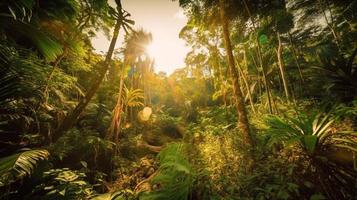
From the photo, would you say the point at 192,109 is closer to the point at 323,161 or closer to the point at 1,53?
the point at 323,161

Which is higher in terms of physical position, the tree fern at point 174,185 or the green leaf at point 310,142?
the green leaf at point 310,142

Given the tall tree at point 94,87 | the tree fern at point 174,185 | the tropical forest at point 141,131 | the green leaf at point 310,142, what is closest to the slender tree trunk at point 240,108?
the tropical forest at point 141,131

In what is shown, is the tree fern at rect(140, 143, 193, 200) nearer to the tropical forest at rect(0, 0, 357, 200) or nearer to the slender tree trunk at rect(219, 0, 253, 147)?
the tropical forest at rect(0, 0, 357, 200)

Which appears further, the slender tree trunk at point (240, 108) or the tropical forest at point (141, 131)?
the slender tree trunk at point (240, 108)

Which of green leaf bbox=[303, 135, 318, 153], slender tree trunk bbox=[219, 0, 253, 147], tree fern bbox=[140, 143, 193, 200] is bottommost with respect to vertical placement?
tree fern bbox=[140, 143, 193, 200]

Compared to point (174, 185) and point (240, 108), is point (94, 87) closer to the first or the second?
point (174, 185)

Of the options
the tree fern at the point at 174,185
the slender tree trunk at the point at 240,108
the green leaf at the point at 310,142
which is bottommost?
the tree fern at the point at 174,185

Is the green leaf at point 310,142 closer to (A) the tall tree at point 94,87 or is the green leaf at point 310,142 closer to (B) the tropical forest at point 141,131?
(B) the tropical forest at point 141,131

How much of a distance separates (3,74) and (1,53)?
8.4 inches

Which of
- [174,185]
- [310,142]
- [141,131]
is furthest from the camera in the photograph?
[141,131]

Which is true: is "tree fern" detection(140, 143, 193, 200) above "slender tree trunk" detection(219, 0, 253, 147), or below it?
below

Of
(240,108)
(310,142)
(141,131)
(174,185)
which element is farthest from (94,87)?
(141,131)

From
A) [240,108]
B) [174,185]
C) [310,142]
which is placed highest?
[240,108]

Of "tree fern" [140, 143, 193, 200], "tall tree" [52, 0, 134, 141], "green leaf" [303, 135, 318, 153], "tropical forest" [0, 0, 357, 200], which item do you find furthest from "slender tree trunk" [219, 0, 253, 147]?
"tall tree" [52, 0, 134, 141]
